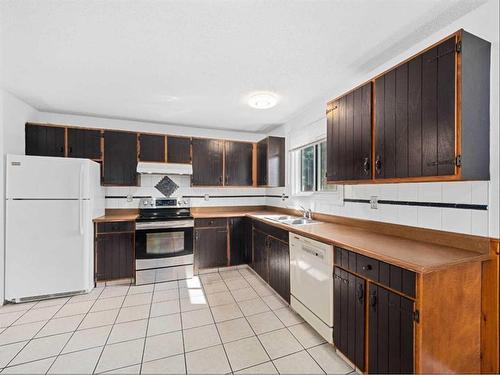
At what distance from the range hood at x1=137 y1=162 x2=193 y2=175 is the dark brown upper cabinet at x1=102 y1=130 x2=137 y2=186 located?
0.15m

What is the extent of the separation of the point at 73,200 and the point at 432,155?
142 inches

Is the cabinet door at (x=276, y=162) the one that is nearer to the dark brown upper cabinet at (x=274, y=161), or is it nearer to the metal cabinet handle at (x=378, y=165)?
the dark brown upper cabinet at (x=274, y=161)

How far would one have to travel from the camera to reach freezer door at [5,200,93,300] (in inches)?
105

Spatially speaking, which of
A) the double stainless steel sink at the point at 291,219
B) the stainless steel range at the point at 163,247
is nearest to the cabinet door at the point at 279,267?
the double stainless steel sink at the point at 291,219

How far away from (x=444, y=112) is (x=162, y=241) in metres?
3.38

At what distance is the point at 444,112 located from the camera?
4.51 ft

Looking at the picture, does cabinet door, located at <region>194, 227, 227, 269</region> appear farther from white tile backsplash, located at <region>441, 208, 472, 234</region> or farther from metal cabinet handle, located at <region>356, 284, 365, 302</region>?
white tile backsplash, located at <region>441, 208, 472, 234</region>

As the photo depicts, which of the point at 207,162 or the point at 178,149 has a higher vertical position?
the point at 178,149

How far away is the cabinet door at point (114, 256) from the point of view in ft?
10.3

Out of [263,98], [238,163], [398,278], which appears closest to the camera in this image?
[398,278]

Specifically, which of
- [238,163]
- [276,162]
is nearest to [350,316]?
[276,162]

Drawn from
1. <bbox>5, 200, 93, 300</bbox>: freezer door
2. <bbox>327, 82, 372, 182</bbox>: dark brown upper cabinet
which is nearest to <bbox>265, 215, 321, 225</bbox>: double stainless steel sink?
<bbox>327, 82, 372, 182</bbox>: dark brown upper cabinet

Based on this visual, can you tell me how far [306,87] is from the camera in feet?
8.60

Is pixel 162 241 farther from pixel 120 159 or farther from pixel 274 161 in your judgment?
pixel 274 161
